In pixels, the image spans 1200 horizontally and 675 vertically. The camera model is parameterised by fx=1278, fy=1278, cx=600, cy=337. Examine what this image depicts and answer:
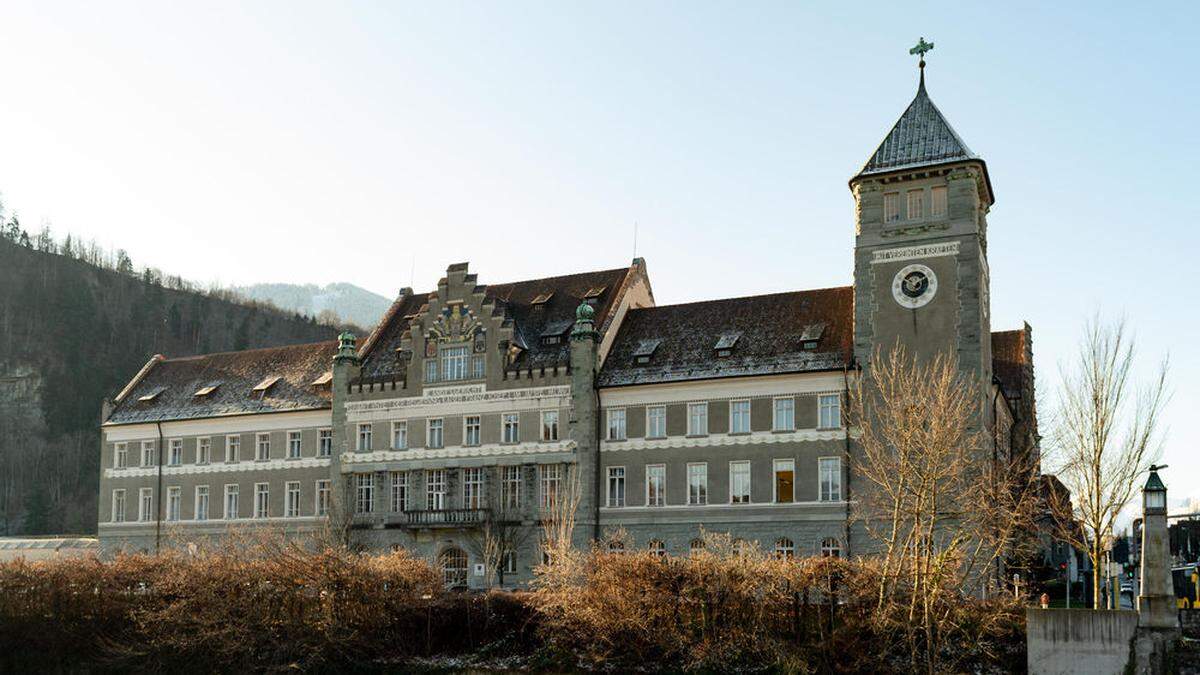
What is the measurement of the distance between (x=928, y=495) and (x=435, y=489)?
28604mm

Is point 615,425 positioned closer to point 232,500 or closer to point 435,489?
point 435,489

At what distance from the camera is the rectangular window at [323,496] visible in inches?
2591

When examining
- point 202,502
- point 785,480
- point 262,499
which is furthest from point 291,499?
Answer: point 785,480

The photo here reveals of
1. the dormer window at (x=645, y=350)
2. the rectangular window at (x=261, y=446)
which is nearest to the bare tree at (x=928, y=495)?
the dormer window at (x=645, y=350)

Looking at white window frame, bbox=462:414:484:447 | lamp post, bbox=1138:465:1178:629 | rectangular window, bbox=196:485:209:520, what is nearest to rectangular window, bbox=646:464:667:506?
white window frame, bbox=462:414:484:447

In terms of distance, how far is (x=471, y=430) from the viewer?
61906 mm

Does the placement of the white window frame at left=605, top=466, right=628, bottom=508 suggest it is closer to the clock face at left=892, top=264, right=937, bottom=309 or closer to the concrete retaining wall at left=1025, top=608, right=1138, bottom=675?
the clock face at left=892, top=264, right=937, bottom=309

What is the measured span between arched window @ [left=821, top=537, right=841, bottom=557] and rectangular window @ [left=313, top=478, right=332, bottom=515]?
2594 cm

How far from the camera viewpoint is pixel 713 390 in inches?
2259

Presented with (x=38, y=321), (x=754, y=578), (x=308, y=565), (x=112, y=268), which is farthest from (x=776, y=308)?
(x=112, y=268)

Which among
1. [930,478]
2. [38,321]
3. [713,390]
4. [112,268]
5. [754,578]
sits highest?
[112,268]

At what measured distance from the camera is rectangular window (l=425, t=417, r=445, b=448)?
6269 centimetres

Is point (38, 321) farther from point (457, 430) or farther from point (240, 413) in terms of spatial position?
point (457, 430)

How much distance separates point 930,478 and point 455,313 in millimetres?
30135
